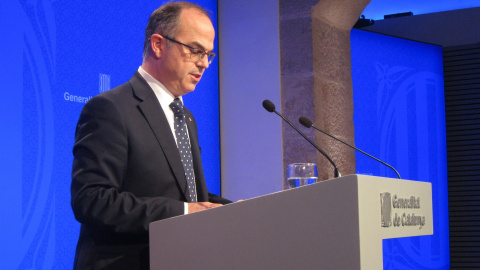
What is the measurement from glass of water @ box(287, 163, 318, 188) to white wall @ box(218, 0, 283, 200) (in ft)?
6.31

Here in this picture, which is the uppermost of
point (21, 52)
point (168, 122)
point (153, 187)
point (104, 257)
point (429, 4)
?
point (429, 4)

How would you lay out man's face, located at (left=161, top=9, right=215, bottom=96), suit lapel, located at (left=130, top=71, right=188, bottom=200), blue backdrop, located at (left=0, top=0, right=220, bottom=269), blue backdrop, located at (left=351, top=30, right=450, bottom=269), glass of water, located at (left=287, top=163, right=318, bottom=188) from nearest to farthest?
suit lapel, located at (left=130, top=71, right=188, bottom=200), man's face, located at (left=161, top=9, right=215, bottom=96), glass of water, located at (left=287, top=163, right=318, bottom=188), blue backdrop, located at (left=0, top=0, right=220, bottom=269), blue backdrop, located at (left=351, top=30, right=450, bottom=269)

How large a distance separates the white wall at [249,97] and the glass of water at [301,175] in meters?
1.92

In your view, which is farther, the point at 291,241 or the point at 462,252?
the point at 462,252

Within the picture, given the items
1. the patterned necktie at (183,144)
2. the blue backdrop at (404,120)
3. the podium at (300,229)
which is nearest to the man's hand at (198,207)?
the podium at (300,229)

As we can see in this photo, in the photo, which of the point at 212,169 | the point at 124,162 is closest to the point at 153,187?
the point at 124,162

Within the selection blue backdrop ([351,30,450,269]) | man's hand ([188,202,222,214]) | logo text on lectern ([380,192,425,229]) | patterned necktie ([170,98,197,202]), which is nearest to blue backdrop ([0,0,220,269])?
patterned necktie ([170,98,197,202])

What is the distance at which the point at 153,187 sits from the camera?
2.11m

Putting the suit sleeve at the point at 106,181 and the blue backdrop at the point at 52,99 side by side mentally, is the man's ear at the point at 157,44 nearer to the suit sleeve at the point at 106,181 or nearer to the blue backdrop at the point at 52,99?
the suit sleeve at the point at 106,181

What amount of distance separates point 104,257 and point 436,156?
5.73 meters

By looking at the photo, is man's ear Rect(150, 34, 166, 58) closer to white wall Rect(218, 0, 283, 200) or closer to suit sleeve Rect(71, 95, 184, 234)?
suit sleeve Rect(71, 95, 184, 234)

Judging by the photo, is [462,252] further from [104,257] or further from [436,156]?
[104,257]

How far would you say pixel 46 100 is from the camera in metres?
3.58

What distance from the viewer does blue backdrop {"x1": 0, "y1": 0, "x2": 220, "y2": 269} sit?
11.0ft
